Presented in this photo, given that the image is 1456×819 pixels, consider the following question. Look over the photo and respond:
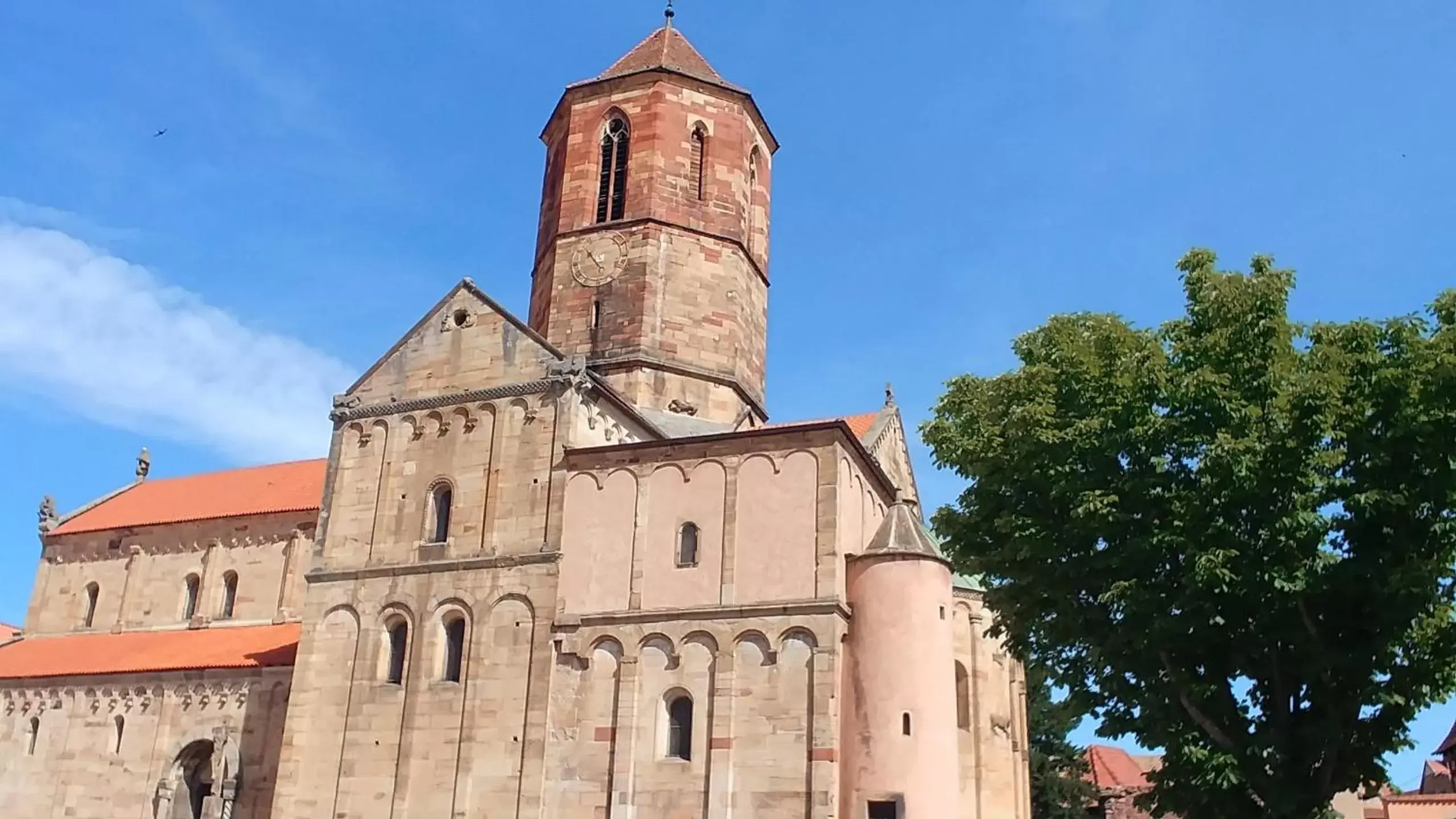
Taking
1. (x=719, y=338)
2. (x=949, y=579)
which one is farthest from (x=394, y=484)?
(x=949, y=579)

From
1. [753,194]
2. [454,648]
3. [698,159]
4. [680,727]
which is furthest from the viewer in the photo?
[753,194]

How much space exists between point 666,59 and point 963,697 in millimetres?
17956

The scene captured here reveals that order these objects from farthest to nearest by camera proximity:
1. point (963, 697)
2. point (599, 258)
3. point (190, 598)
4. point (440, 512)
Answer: point (190, 598), point (599, 258), point (963, 697), point (440, 512)

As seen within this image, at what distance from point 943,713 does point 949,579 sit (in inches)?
105

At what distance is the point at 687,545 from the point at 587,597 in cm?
217

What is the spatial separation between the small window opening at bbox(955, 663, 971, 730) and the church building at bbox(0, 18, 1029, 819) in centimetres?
8

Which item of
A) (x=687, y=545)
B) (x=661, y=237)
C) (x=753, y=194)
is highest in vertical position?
(x=753, y=194)

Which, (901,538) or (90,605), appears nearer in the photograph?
(901,538)

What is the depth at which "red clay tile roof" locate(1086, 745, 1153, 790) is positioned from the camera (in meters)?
47.8

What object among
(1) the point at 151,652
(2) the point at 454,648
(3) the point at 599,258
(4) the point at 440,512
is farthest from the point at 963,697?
(1) the point at 151,652

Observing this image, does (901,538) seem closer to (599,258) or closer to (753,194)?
(599,258)

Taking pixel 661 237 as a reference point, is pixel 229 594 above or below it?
below

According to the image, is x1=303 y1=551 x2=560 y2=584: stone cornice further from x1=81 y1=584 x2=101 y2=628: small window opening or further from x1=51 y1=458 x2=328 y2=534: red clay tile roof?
x1=81 y1=584 x2=101 y2=628: small window opening

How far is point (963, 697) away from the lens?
94.8ft
